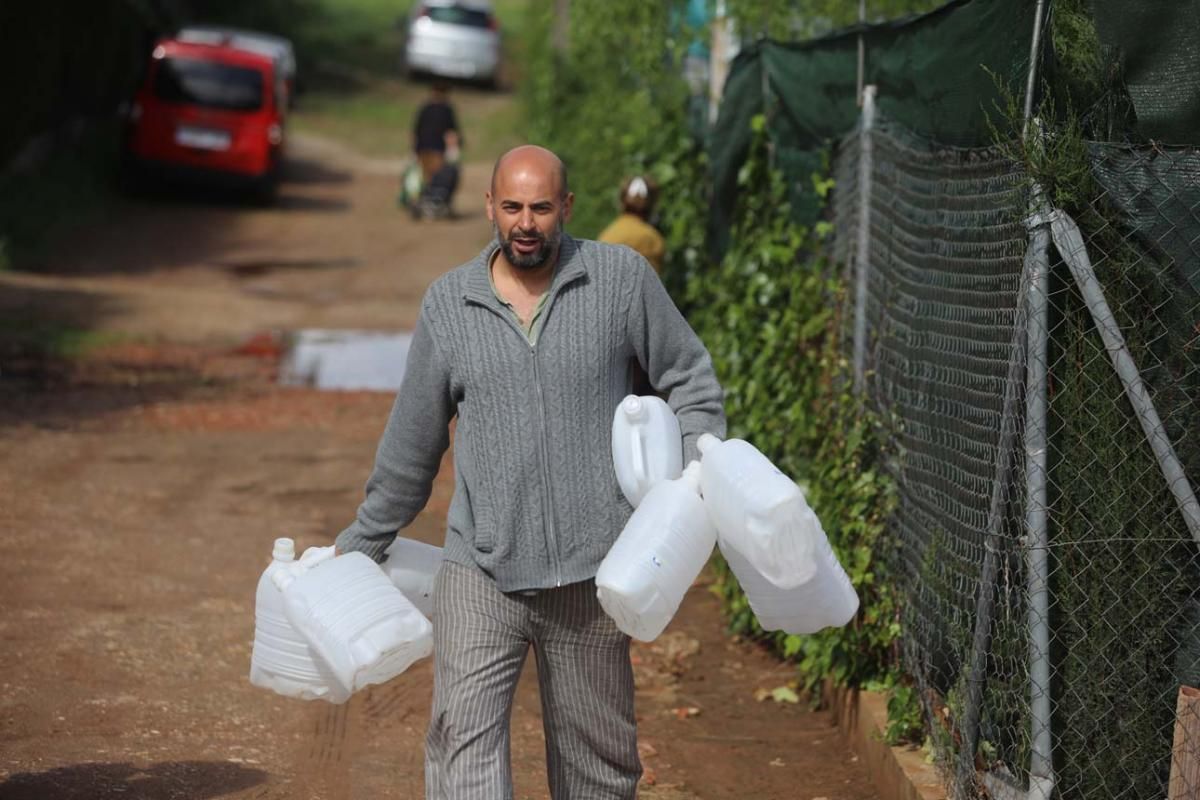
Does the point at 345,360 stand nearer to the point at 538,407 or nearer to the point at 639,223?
the point at 639,223

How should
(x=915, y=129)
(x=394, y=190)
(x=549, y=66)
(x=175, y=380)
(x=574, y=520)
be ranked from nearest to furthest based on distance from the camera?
(x=574, y=520)
(x=915, y=129)
(x=175, y=380)
(x=549, y=66)
(x=394, y=190)

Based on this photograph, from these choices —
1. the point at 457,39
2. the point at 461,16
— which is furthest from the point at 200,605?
the point at 457,39

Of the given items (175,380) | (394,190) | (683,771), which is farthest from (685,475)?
(394,190)

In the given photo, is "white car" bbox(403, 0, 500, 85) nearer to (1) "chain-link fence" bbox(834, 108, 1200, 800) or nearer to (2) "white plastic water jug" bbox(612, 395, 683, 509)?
(1) "chain-link fence" bbox(834, 108, 1200, 800)

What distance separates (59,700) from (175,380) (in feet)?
22.1

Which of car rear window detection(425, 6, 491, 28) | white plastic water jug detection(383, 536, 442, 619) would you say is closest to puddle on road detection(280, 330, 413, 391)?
white plastic water jug detection(383, 536, 442, 619)

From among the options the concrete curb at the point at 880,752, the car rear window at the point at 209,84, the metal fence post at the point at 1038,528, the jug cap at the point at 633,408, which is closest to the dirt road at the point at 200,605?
the concrete curb at the point at 880,752

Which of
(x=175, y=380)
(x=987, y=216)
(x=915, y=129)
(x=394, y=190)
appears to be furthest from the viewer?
(x=394, y=190)

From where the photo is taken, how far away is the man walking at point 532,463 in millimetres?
4184

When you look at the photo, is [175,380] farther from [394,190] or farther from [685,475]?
[394,190]

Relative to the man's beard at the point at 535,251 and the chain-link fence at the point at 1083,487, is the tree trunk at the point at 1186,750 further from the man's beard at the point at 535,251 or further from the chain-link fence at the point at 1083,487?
the man's beard at the point at 535,251

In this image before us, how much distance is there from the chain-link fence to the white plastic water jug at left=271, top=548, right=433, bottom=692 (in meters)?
1.57

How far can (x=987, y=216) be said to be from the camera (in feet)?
16.1

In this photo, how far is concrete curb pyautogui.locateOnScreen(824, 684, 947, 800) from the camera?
5.26m
